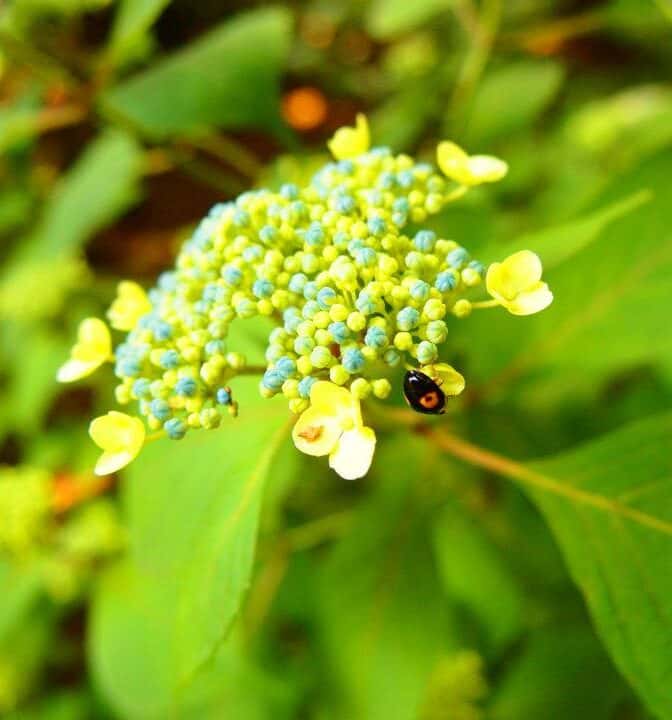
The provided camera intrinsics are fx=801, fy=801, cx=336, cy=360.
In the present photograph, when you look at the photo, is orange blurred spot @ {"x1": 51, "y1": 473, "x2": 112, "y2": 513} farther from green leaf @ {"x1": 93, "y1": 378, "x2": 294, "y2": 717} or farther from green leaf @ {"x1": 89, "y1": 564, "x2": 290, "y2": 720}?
green leaf @ {"x1": 93, "y1": 378, "x2": 294, "y2": 717}

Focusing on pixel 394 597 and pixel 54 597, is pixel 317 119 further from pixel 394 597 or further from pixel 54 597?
pixel 394 597

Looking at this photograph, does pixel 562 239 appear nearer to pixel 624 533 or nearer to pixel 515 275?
pixel 515 275

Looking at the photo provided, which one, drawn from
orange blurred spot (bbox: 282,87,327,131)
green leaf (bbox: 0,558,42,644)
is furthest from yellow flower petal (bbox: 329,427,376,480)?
orange blurred spot (bbox: 282,87,327,131)

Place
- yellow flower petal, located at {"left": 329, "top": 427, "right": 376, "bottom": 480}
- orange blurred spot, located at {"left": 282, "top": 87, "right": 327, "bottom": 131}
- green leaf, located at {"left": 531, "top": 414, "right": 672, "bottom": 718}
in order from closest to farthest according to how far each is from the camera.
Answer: yellow flower petal, located at {"left": 329, "top": 427, "right": 376, "bottom": 480}
green leaf, located at {"left": 531, "top": 414, "right": 672, "bottom": 718}
orange blurred spot, located at {"left": 282, "top": 87, "right": 327, "bottom": 131}

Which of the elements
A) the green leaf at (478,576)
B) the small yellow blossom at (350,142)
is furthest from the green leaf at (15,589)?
the small yellow blossom at (350,142)

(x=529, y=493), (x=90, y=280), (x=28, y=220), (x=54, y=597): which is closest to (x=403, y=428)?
(x=529, y=493)

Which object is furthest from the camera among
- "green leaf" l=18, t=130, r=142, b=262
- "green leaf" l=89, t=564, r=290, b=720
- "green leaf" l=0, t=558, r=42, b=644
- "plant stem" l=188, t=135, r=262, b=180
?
"green leaf" l=18, t=130, r=142, b=262

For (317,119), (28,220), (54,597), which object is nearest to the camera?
(54,597)

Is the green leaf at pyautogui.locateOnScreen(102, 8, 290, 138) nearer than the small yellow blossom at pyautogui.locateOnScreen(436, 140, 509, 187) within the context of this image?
No
